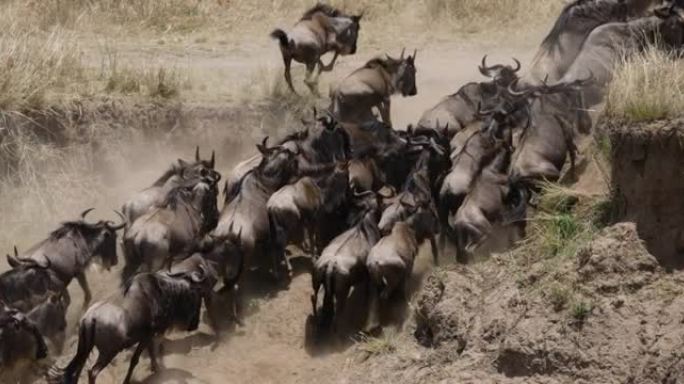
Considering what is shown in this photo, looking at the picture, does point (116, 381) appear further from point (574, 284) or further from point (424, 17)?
point (424, 17)

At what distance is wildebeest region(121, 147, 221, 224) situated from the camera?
15.3 meters

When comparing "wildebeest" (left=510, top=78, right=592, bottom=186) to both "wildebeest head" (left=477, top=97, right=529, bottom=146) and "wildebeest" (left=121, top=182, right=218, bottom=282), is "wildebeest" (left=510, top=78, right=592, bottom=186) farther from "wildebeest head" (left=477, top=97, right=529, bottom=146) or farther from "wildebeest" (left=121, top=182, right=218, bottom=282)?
"wildebeest" (left=121, top=182, right=218, bottom=282)

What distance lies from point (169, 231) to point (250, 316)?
1294 millimetres

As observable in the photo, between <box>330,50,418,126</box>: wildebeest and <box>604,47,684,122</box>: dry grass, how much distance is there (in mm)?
5887

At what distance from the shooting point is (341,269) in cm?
1351

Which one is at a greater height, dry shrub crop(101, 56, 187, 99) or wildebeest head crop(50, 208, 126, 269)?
dry shrub crop(101, 56, 187, 99)

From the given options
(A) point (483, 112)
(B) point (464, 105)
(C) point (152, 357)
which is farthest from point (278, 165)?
(C) point (152, 357)

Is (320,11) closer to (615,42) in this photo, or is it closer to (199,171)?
(199,171)

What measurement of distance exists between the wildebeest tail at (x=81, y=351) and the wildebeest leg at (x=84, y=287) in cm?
203

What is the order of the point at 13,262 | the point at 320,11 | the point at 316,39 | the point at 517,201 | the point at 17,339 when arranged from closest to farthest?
the point at 17,339 → the point at 13,262 → the point at 517,201 → the point at 316,39 → the point at 320,11

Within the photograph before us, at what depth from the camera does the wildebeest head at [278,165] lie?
50.4 ft

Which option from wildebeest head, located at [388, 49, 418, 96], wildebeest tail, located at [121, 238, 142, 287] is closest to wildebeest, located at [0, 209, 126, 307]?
wildebeest tail, located at [121, 238, 142, 287]

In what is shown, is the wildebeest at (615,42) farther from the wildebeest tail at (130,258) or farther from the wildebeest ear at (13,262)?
the wildebeest ear at (13,262)

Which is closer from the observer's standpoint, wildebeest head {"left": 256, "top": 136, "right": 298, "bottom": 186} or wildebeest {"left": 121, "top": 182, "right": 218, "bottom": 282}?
wildebeest {"left": 121, "top": 182, "right": 218, "bottom": 282}
